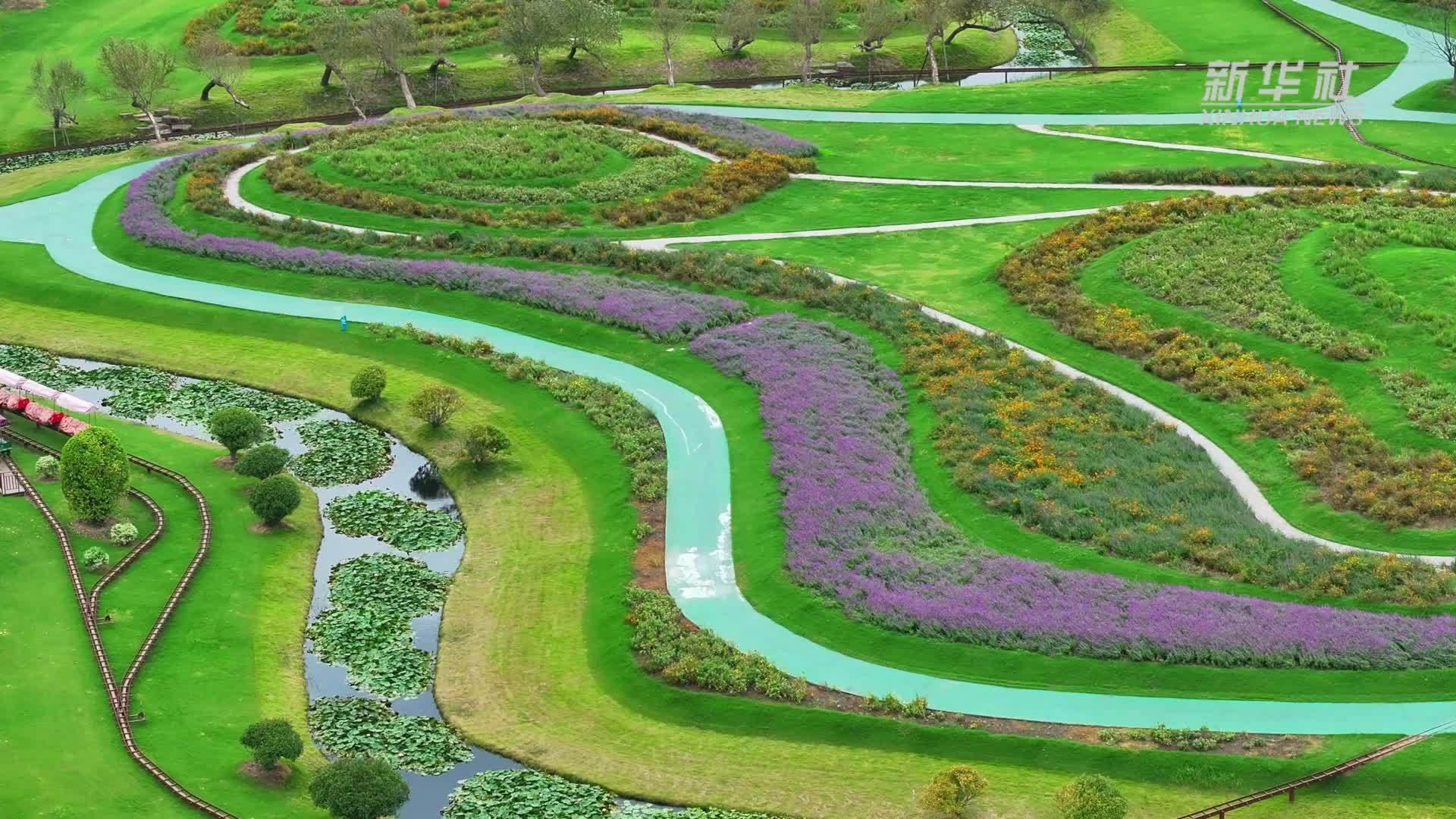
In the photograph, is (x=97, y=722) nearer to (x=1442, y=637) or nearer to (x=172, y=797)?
(x=172, y=797)

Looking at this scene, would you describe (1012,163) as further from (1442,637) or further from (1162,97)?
(1442,637)

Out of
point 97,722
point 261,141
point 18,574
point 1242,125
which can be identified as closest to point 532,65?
point 261,141

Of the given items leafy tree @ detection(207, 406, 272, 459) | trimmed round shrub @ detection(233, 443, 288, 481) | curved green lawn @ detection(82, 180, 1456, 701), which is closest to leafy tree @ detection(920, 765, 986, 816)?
curved green lawn @ detection(82, 180, 1456, 701)

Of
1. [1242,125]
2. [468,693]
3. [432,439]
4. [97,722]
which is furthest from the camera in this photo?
[1242,125]

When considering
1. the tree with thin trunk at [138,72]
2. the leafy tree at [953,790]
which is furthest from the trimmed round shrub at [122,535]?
the tree with thin trunk at [138,72]

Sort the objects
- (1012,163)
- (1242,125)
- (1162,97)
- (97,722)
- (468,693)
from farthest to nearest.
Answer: (1162,97), (1242,125), (1012,163), (468,693), (97,722)

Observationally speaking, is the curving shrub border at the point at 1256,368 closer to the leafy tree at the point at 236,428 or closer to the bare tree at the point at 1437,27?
the leafy tree at the point at 236,428

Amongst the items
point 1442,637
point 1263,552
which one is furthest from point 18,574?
point 1442,637

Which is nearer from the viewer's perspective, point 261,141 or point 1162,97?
point 261,141
